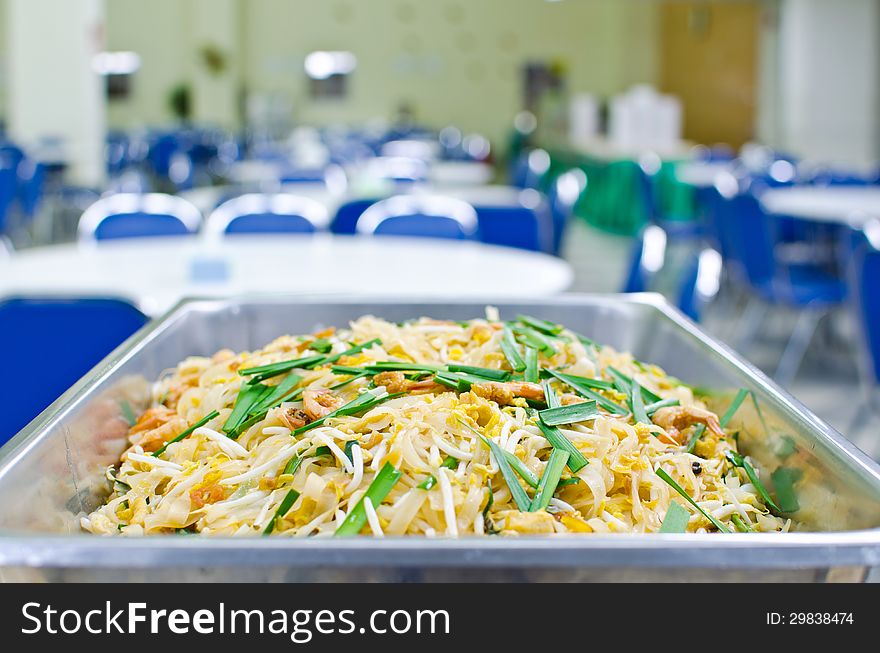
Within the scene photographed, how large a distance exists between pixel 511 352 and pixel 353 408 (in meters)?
0.26

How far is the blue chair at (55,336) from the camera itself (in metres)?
1.75

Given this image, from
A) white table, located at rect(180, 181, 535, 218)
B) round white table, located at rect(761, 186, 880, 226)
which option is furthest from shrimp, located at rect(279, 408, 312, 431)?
white table, located at rect(180, 181, 535, 218)

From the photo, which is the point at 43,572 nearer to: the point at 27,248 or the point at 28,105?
the point at 27,248

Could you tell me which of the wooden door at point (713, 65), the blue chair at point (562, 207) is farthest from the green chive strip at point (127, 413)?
the wooden door at point (713, 65)

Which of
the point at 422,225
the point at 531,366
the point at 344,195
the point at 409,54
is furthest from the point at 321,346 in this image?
the point at 409,54

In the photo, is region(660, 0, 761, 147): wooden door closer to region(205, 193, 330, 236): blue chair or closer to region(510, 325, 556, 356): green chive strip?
region(205, 193, 330, 236): blue chair

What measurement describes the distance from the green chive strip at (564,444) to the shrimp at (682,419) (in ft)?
0.62

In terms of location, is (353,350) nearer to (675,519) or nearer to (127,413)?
(127,413)

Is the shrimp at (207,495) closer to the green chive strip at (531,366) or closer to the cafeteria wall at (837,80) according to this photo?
the green chive strip at (531,366)

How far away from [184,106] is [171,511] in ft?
58.8

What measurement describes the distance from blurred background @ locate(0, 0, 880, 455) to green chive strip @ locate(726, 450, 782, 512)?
2.96 feet

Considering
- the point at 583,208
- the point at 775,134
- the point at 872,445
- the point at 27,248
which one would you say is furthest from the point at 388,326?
the point at 775,134

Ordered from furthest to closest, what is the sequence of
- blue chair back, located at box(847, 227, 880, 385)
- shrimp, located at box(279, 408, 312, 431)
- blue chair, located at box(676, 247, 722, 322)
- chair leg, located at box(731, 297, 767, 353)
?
chair leg, located at box(731, 297, 767, 353), blue chair back, located at box(847, 227, 880, 385), blue chair, located at box(676, 247, 722, 322), shrimp, located at box(279, 408, 312, 431)

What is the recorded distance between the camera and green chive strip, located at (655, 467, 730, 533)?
84 centimetres
